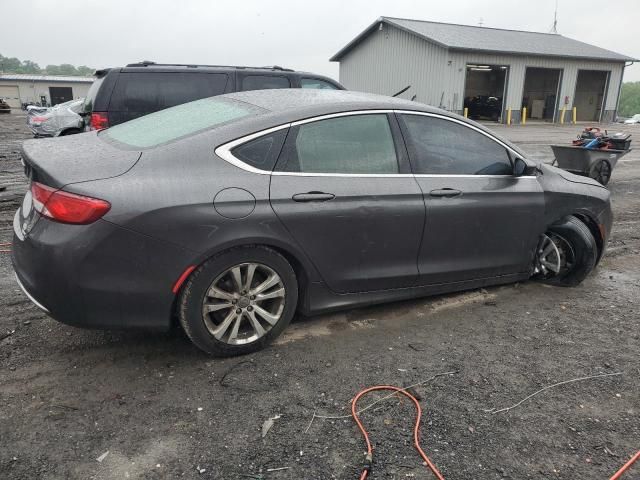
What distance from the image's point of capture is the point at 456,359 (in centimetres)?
332

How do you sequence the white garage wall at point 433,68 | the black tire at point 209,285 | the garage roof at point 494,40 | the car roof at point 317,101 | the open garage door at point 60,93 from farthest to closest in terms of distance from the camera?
1. the open garage door at point 60,93
2. the garage roof at point 494,40
3. the white garage wall at point 433,68
4. the car roof at point 317,101
5. the black tire at point 209,285

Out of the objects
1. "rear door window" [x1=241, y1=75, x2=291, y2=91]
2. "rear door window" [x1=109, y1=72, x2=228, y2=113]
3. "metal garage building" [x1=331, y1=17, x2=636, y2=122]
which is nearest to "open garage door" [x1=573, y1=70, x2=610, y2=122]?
"metal garage building" [x1=331, y1=17, x2=636, y2=122]

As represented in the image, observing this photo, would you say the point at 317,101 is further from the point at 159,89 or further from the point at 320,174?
the point at 159,89

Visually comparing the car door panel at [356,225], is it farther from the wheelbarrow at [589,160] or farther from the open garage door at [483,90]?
the open garage door at [483,90]

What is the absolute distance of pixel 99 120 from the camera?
304 inches

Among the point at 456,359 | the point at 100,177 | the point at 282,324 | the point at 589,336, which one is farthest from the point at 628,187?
the point at 100,177

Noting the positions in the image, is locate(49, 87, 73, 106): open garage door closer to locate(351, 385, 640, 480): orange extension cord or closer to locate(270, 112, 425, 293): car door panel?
locate(270, 112, 425, 293): car door panel

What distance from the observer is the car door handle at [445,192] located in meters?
3.63

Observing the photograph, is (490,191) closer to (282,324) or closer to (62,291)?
(282,324)

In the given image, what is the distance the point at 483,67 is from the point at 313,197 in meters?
33.2

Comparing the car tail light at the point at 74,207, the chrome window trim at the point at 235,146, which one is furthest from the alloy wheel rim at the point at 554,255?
the car tail light at the point at 74,207

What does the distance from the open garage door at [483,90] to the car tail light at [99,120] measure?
28731 millimetres

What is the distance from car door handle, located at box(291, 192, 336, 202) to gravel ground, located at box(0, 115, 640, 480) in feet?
3.19

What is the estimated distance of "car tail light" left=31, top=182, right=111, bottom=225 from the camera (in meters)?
2.64
